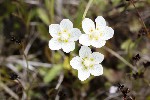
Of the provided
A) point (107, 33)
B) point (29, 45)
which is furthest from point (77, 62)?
point (29, 45)

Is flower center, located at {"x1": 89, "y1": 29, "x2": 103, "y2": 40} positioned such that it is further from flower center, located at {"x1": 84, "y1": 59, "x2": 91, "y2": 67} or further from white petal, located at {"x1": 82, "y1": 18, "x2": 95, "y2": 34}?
flower center, located at {"x1": 84, "y1": 59, "x2": 91, "y2": 67}

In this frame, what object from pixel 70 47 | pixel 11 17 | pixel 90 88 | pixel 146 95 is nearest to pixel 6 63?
pixel 11 17

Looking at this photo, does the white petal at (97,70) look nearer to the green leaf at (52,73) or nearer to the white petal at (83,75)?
the white petal at (83,75)

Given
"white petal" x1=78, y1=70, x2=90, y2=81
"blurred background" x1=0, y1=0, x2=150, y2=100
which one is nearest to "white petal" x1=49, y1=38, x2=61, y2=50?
A: "white petal" x1=78, y1=70, x2=90, y2=81

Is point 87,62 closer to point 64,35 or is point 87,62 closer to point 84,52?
point 84,52

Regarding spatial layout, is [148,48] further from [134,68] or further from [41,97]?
[41,97]

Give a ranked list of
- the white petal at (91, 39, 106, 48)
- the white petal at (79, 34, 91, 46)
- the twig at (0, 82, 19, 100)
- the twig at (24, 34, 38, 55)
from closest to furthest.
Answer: the white petal at (79, 34, 91, 46) → the white petal at (91, 39, 106, 48) → the twig at (0, 82, 19, 100) → the twig at (24, 34, 38, 55)

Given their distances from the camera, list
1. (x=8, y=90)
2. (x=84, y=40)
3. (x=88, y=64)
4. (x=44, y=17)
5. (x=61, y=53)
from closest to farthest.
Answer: (x=84, y=40) → (x=88, y=64) → (x=8, y=90) → (x=61, y=53) → (x=44, y=17)
